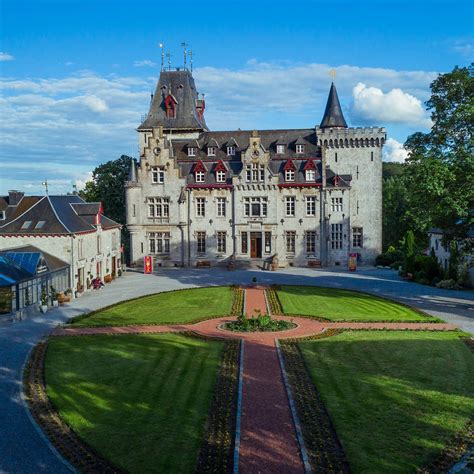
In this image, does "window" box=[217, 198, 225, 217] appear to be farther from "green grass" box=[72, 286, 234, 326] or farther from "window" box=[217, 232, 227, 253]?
"green grass" box=[72, 286, 234, 326]

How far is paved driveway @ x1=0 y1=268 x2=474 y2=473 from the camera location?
49.6ft

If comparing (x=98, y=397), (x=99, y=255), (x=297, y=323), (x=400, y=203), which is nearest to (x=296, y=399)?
(x=98, y=397)

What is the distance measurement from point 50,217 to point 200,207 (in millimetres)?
19846

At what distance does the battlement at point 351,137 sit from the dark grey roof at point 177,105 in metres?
14.5

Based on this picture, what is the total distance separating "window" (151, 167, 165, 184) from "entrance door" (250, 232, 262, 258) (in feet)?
37.5

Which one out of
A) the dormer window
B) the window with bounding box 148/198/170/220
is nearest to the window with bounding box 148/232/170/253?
the window with bounding box 148/198/170/220

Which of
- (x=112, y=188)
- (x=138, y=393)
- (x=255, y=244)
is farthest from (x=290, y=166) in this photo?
(x=138, y=393)

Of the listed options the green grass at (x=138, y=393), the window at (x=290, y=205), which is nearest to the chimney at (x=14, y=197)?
the green grass at (x=138, y=393)

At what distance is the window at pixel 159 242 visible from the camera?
6144cm

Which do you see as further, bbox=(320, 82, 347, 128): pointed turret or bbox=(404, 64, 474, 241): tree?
bbox=(320, 82, 347, 128): pointed turret

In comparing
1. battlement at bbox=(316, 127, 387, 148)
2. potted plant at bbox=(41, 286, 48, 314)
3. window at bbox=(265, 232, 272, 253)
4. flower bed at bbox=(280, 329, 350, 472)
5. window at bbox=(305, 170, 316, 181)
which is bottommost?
flower bed at bbox=(280, 329, 350, 472)

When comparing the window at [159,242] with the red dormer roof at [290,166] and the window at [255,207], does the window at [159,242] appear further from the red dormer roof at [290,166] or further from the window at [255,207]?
the red dormer roof at [290,166]

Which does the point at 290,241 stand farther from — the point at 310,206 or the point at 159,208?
the point at 159,208

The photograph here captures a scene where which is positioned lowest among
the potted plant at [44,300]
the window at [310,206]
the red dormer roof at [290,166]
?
the potted plant at [44,300]
